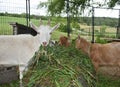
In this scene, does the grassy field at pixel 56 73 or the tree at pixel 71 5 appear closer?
the grassy field at pixel 56 73

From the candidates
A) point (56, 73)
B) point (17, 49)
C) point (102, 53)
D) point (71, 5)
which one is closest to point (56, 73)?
point (56, 73)

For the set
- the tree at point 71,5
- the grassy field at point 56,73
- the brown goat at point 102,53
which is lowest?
the brown goat at point 102,53

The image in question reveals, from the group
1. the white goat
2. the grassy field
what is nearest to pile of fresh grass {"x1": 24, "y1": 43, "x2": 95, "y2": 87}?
the grassy field

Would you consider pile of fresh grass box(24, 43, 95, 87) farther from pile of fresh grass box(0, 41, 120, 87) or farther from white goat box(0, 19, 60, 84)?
white goat box(0, 19, 60, 84)

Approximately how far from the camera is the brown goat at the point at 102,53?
26.7ft

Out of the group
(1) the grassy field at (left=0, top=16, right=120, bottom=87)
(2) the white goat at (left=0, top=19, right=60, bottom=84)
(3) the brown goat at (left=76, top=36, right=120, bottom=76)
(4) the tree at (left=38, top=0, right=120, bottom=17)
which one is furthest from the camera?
(4) the tree at (left=38, top=0, right=120, bottom=17)

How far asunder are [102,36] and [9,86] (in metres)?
9.95

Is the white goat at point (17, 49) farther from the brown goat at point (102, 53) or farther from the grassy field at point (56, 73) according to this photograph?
the grassy field at point (56, 73)

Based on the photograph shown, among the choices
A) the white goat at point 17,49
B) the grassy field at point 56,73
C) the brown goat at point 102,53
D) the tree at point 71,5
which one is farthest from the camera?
the tree at point 71,5

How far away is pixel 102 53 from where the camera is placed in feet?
27.0

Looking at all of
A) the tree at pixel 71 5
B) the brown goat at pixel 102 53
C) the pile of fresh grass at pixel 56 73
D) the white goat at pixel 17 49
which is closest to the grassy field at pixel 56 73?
the pile of fresh grass at pixel 56 73

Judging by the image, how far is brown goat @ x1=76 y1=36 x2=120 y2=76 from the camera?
812 cm

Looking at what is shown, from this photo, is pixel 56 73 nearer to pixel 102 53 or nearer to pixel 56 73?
pixel 56 73

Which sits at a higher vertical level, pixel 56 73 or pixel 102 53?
pixel 56 73
